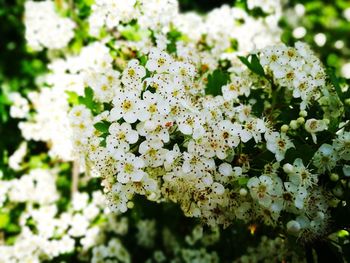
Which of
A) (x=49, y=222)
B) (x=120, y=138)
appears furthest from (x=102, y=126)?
(x=49, y=222)

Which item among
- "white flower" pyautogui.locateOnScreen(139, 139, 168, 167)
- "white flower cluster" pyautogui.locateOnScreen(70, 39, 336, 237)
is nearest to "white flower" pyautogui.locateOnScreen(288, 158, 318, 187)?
"white flower cluster" pyautogui.locateOnScreen(70, 39, 336, 237)

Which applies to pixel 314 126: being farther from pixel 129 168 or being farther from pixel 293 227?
pixel 129 168

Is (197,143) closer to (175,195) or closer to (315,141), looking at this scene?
(175,195)

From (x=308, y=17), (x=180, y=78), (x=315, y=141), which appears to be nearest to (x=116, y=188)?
(x=180, y=78)

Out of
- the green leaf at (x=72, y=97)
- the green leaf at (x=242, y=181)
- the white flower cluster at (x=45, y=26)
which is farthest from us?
the white flower cluster at (x=45, y=26)

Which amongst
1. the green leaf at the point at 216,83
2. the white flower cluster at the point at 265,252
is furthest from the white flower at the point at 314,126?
the white flower cluster at the point at 265,252

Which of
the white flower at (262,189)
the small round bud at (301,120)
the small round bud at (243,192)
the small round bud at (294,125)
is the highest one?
the small round bud at (301,120)

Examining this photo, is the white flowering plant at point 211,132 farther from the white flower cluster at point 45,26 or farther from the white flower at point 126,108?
the white flower cluster at point 45,26
